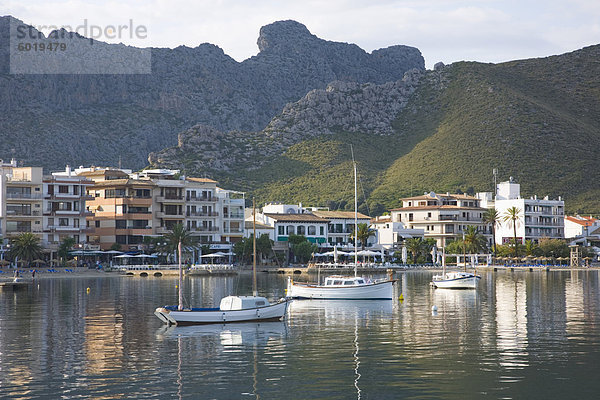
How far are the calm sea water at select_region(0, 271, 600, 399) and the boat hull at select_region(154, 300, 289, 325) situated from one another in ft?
2.25

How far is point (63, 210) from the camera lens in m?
133

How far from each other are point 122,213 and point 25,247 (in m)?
24.5

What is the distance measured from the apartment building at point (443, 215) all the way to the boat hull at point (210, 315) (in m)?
112

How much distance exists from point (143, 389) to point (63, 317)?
29771 mm

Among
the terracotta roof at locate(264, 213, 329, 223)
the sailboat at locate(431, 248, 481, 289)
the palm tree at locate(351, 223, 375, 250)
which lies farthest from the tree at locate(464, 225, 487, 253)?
the sailboat at locate(431, 248, 481, 289)

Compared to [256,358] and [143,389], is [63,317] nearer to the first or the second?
[256,358]

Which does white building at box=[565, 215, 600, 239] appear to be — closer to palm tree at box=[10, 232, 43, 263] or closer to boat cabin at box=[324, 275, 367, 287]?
boat cabin at box=[324, 275, 367, 287]

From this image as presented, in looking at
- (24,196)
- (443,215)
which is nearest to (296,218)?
(443,215)

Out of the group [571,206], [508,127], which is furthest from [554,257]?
[508,127]

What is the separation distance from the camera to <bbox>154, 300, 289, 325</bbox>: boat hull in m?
53.4

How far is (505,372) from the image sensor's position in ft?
121

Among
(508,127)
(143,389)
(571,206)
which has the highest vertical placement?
(508,127)

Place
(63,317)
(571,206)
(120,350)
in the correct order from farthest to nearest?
1. (571,206)
2. (63,317)
3. (120,350)

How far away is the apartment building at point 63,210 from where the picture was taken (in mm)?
131500
